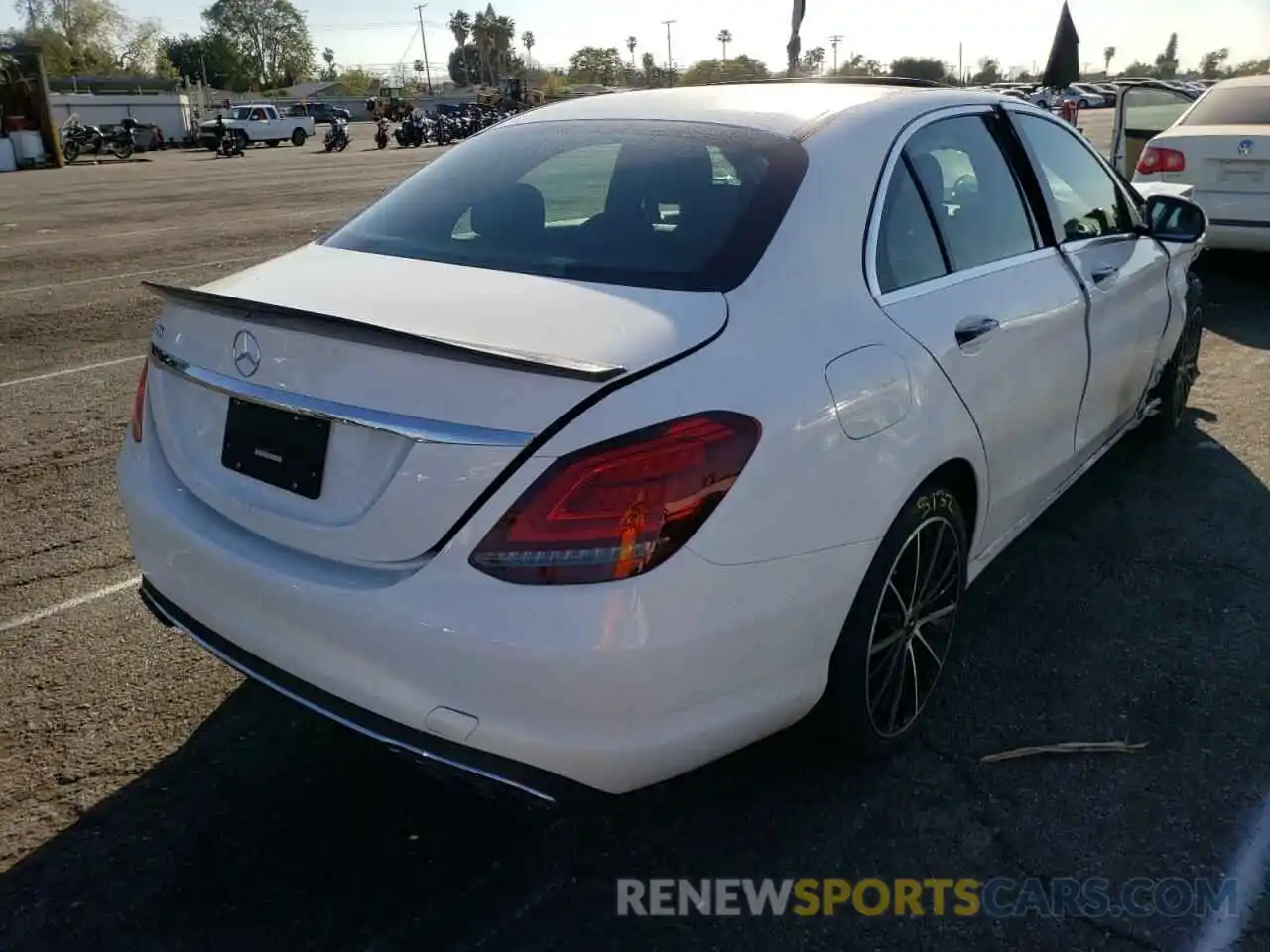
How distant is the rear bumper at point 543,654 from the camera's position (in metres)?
1.97

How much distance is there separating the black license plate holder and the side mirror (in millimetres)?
3702

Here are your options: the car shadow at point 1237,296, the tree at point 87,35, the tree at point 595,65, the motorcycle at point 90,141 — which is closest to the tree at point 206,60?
the tree at point 87,35

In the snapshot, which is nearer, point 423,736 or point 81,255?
point 423,736

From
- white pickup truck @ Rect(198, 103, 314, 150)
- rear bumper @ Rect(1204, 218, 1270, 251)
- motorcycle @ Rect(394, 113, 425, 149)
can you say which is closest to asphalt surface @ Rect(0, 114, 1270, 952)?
rear bumper @ Rect(1204, 218, 1270, 251)

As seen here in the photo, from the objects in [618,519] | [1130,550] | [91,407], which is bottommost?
[1130,550]

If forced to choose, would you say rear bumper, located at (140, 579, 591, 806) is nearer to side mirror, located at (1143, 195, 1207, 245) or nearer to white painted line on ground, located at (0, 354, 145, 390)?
side mirror, located at (1143, 195, 1207, 245)

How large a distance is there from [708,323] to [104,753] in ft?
6.68

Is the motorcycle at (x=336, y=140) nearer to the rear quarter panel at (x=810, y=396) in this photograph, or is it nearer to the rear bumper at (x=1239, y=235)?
the rear bumper at (x=1239, y=235)

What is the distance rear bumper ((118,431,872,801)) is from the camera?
197 cm

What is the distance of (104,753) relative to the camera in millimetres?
2887

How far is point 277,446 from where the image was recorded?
7.54ft

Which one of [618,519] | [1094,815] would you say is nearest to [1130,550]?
[1094,815]

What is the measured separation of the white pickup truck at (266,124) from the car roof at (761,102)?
47026 mm

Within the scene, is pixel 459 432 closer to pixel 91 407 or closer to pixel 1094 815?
pixel 1094 815
